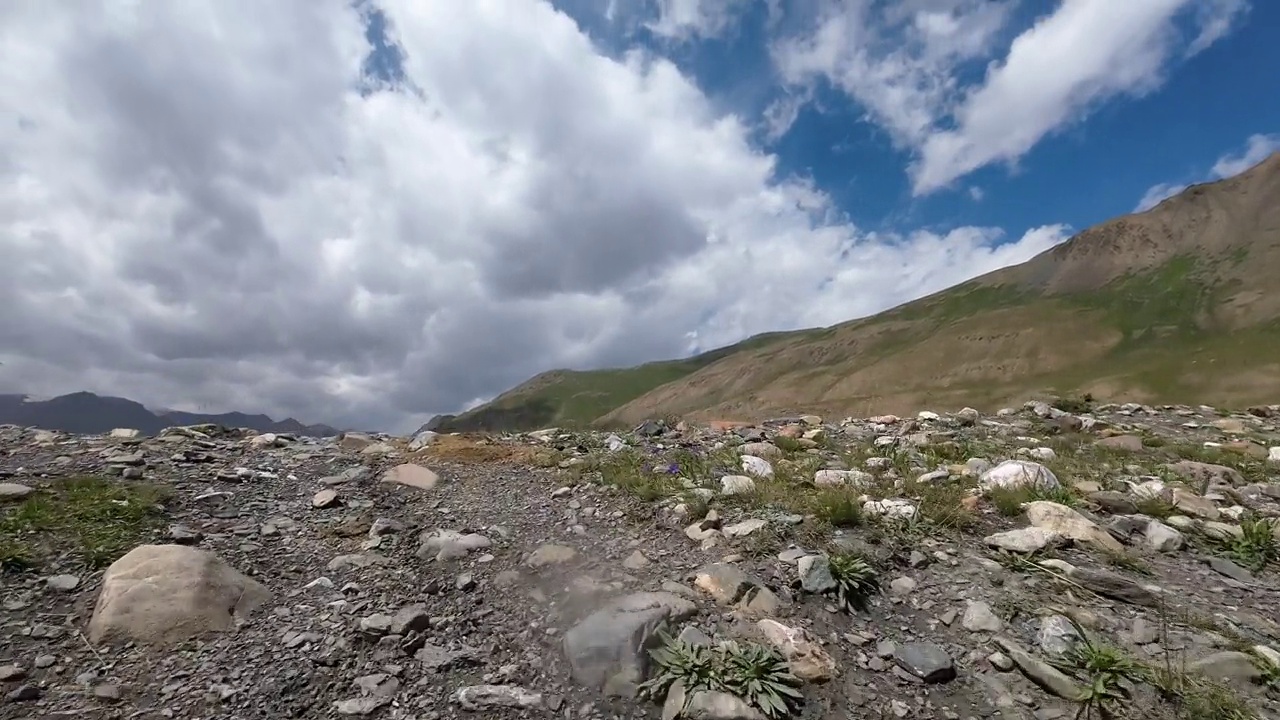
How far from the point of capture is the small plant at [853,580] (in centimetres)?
489

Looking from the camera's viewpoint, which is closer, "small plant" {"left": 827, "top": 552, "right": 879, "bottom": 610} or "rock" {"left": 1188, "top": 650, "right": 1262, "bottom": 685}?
"rock" {"left": 1188, "top": 650, "right": 1262, "bottom": 685}

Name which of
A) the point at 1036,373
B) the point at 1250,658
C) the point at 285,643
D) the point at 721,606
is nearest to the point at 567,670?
the point at 721,606

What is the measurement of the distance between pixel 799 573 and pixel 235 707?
401 cm

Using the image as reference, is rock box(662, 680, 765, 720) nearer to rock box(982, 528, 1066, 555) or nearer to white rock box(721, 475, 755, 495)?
white rock box(721, 475, 755, 495)

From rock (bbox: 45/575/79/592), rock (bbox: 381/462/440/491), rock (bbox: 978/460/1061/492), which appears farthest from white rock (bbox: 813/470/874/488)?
rock (bbox: 45/575/79/592)

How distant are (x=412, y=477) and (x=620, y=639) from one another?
4588 millimetres

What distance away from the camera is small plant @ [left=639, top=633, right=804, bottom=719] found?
151 inches

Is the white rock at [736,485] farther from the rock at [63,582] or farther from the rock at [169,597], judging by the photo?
the rock at [63,582]

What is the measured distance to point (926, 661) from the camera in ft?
14.0

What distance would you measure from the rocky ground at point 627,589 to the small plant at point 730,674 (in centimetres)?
2

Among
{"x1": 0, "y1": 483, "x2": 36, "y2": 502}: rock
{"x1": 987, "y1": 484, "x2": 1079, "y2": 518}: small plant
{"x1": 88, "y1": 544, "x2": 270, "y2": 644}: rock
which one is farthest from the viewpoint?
{"x1": 987, "y1": 484, "x2": 1079, "y2": 518}: small plant

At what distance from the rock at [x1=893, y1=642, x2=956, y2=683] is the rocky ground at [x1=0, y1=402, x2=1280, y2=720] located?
0.8 inches

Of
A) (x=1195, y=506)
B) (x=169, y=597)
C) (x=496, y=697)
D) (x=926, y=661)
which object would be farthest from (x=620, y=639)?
(x=1195, y=506)

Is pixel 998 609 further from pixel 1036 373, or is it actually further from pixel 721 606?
pixel 1036 373
